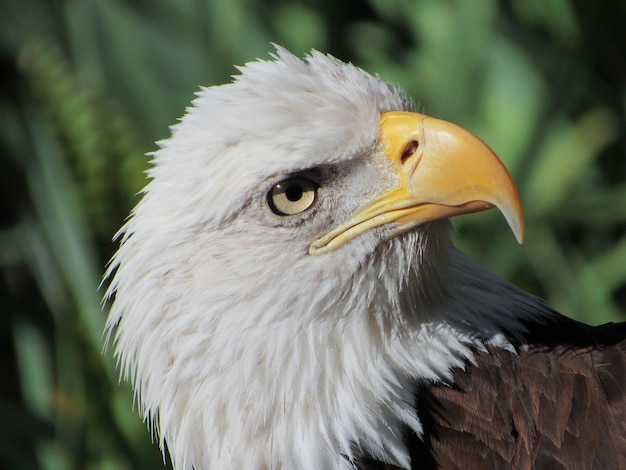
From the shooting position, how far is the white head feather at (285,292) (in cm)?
172

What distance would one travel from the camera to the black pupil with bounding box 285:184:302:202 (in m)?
1.72

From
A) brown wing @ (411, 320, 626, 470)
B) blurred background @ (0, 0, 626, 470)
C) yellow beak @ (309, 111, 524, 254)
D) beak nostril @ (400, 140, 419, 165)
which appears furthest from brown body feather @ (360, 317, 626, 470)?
blurred background @ (0, 0, 626, 470)

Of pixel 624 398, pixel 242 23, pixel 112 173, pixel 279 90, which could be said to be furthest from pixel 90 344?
pixel 624 398

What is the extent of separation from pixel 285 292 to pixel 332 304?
0.10m

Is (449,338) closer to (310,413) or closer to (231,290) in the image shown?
(310,413)

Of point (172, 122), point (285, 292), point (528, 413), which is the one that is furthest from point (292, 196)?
point (172, 122)

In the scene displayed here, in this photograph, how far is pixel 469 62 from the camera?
125 inches

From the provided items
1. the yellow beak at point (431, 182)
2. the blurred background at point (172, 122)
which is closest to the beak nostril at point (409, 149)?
the yellow beak at point (431, 182)

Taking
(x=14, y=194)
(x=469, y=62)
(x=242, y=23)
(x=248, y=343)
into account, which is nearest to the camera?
(x=248, y=343)

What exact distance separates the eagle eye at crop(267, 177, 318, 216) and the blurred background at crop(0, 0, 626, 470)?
1.54 metres

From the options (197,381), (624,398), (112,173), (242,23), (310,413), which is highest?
(242,23)

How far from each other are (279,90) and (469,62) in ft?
5.29

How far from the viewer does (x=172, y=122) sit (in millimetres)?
3471

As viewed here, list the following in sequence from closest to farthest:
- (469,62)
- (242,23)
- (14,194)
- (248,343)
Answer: (248,343)
(469,62)
(242,23)
(14,194)
